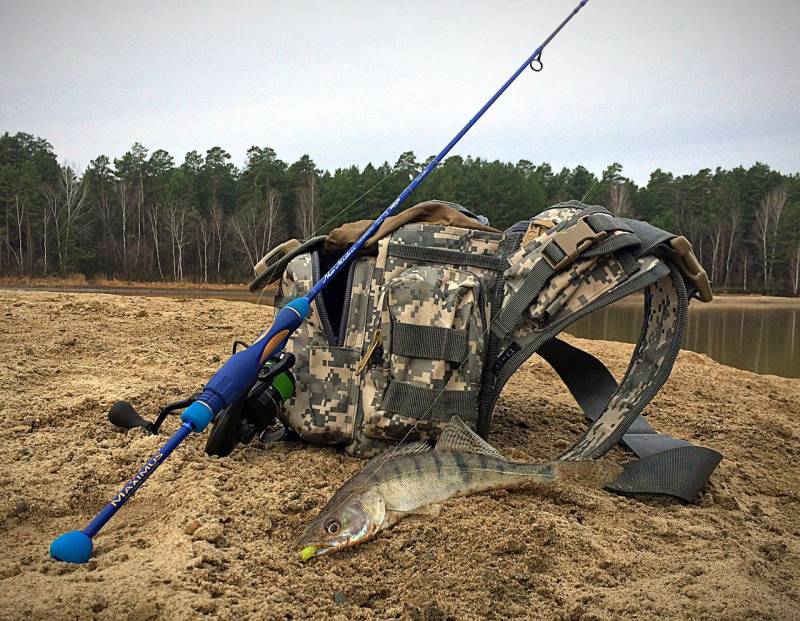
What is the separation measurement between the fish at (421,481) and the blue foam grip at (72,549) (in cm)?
77

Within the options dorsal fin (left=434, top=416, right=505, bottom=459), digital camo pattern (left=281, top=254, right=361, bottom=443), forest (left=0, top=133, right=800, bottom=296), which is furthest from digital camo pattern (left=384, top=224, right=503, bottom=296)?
forest (left=0, top=133, right=800, bottom=296)

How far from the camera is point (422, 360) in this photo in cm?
335

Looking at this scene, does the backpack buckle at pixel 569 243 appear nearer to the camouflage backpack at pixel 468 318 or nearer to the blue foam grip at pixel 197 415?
the camouflage backpack at pixel 468 318

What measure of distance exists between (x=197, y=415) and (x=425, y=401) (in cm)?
112

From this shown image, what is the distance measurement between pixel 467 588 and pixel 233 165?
43.9m

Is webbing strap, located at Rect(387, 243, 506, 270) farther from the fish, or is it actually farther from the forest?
the forest

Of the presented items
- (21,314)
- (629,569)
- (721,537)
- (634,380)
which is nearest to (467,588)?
(629,569)

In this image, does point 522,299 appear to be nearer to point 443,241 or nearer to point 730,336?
point 443,241

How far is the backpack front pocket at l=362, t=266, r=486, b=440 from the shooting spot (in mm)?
3326

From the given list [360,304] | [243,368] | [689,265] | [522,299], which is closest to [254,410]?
[243,368]

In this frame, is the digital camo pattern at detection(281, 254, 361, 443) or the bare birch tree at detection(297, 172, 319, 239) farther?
the bare birch tree at detection(297, 172, 319, 239)

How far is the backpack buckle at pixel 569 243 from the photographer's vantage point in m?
3.33

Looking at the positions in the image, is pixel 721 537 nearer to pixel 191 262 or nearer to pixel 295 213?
pixel 295 213

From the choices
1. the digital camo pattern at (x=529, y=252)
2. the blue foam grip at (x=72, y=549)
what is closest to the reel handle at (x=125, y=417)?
the blue foam grip at (x=72, y=549)
